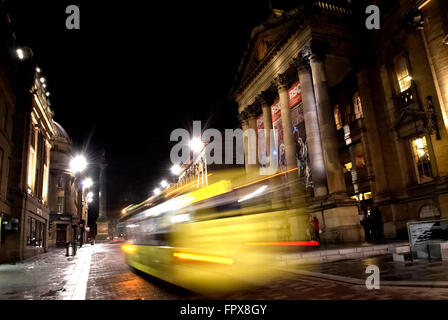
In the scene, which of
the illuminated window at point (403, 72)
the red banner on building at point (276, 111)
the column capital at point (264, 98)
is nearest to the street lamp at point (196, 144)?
the column capital at point (264, 98)

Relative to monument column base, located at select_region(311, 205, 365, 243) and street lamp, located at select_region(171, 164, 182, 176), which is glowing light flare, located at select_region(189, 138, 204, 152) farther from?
monument column base, located at select_region(311, 205, 365, 243)

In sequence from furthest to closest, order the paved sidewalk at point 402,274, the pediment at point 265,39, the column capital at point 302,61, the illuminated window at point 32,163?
the illuminated window at point 32,163
the pediment at point 265,39
the column capital at point 302,61
the paved sidewalk at point 402,274

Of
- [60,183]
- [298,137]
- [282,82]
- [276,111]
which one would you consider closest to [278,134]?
[276,111]

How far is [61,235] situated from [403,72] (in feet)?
168

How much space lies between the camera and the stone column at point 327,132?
21375 mm

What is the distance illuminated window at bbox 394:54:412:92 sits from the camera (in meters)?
20.6

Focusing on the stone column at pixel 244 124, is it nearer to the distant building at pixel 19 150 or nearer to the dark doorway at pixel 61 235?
the distant building at pixel 19 150

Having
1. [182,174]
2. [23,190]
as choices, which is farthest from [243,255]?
[182,174]

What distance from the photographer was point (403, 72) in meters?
21.0

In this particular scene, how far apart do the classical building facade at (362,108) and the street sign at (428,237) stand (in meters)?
8.08

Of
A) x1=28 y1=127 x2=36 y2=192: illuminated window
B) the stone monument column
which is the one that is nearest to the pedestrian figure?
x1=28 y1=127 x2=36 y2=192: illuminated window

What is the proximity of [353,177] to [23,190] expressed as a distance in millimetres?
26379

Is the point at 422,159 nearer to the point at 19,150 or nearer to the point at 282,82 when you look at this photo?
the point at 282,82

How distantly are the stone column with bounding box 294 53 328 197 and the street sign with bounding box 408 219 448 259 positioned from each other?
10.7 metres
